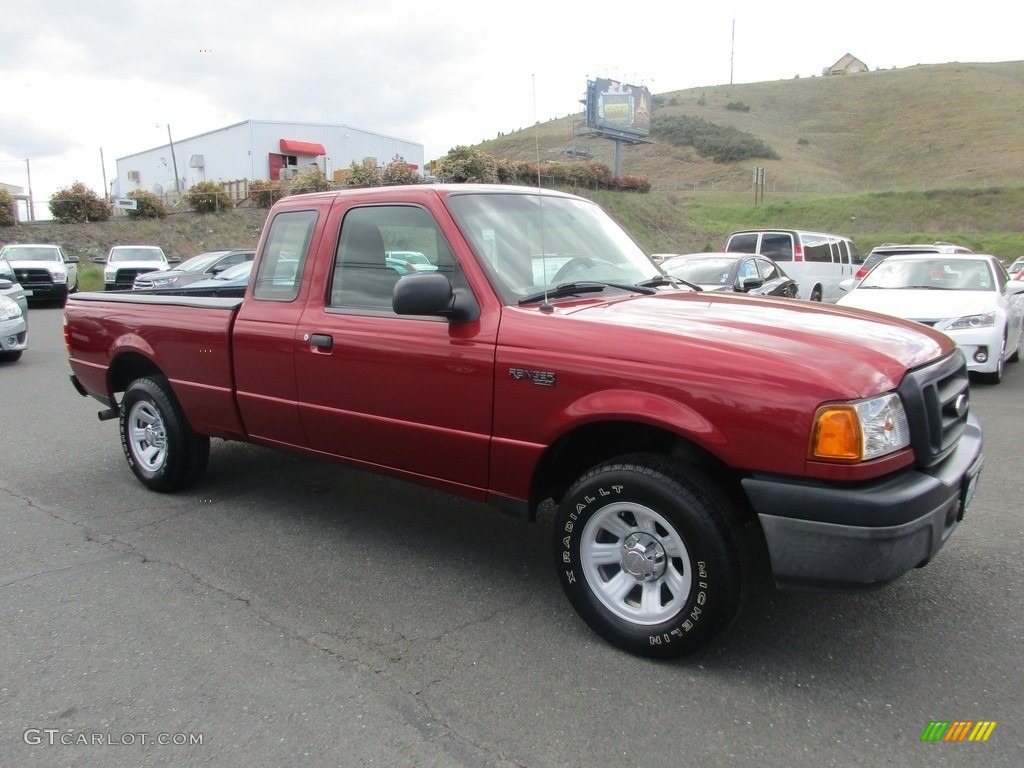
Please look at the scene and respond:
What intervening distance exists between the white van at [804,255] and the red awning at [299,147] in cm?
3233

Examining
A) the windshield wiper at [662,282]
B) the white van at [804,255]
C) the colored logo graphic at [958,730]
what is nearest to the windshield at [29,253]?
the white van at [804,255]

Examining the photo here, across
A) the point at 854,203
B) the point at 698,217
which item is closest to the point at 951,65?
the point at 854,203

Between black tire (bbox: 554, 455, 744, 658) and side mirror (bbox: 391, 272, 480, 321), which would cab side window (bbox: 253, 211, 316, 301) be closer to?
side mirror (bbox: 391, 272, 480, 321)

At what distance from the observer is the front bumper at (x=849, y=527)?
8.47ft

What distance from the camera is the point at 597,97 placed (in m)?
41.0

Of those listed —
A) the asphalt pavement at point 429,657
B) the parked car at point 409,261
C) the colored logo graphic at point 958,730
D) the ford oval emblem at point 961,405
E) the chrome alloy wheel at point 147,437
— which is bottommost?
the asphalt pavement at point 429,657

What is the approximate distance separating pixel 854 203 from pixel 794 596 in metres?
53.8

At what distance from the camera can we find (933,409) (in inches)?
111

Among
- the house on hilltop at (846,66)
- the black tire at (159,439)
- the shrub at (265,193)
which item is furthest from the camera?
the house on hilltop at (846,66)

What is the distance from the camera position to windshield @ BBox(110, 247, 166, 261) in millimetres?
21906

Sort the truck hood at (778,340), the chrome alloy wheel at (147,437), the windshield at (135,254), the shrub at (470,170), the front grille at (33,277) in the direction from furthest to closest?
1. the windshield at (135,254)
2. the front grille at (33,277)
3. the shrub at (470,170)
4. the chrome alloy wheel at (147,437)
5. the truck hood at (778,340)

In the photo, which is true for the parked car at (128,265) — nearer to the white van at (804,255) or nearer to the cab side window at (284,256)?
the white van at (804,255)

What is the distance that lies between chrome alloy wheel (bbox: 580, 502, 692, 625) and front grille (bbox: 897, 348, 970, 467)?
3.09 ft

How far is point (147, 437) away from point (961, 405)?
A: 4877 millimetres
